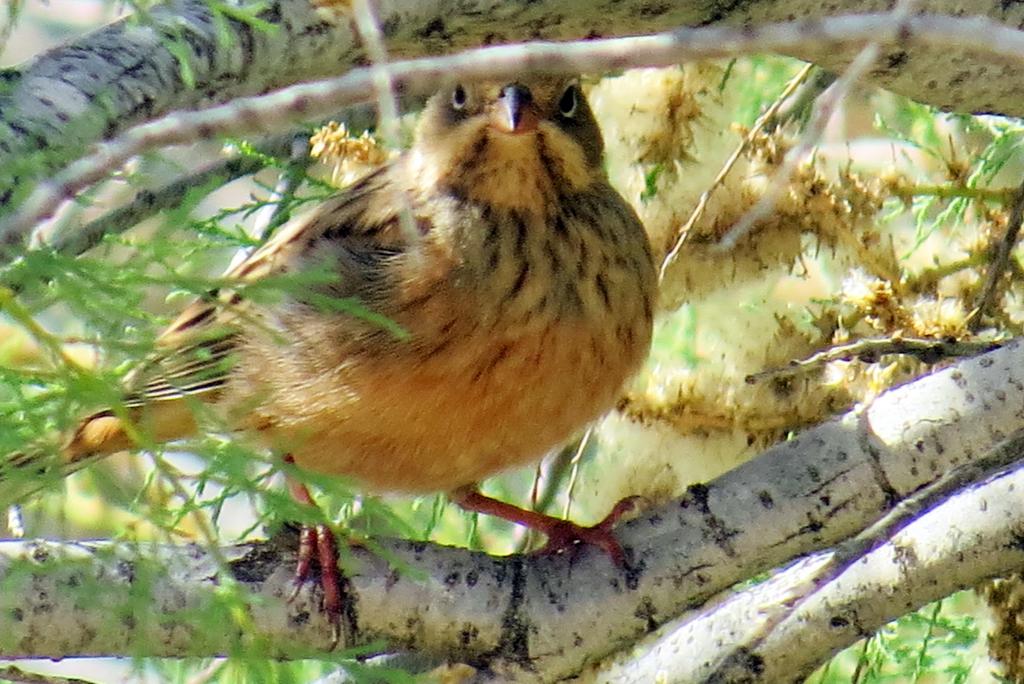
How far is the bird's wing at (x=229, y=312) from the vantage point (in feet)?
12.1

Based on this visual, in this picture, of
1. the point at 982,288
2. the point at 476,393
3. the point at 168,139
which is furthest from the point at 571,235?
the point at 168,139

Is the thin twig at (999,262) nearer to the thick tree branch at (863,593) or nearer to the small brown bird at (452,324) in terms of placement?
the thick tree branch at (863,593)

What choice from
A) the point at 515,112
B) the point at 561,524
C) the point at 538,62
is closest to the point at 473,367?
the point at 561,524

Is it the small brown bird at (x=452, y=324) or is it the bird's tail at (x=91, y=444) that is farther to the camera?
the small brown bird at (x=452, y=324)

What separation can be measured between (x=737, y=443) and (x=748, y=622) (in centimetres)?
132

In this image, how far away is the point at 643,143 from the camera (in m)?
4.81

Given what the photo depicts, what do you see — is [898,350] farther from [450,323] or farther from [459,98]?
[459,98]

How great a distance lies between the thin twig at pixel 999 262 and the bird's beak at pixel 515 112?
1.25 m

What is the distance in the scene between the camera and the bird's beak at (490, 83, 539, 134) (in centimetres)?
411

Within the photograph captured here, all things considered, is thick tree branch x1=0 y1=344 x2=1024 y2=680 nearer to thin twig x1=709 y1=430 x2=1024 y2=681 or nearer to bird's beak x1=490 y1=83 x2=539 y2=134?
thin twig x1=709 y1=430 x2=1024 y2=681

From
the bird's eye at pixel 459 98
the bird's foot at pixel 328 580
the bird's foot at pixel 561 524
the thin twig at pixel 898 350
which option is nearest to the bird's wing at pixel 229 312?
the bird's eye at pixel 459 98

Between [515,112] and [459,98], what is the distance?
292 millimetres

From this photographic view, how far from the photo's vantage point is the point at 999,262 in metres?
3.93

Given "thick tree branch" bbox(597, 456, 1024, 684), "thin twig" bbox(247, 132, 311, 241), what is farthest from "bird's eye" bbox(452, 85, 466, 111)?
"thick tree branch" bbox(597, 456, 1024, 684)
